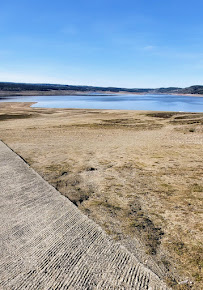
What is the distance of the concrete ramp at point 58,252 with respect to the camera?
348cm

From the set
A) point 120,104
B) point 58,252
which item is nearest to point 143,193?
point 58,252

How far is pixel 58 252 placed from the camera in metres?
4.10

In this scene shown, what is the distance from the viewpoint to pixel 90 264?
12.5ft

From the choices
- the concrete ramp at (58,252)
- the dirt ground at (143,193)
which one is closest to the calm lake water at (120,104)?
the dirt ground at (143,193)

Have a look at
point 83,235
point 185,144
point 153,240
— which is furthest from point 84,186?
point 185,144

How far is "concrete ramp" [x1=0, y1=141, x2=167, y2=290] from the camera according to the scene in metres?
3.48

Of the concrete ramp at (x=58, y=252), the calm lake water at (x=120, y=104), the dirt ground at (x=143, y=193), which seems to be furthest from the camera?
the calm lake water at (x=120, y=104)

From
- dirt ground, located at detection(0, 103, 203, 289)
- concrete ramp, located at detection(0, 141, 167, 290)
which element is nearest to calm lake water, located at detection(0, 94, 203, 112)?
dirt ground, located at detection(0, 103, 203, 289)

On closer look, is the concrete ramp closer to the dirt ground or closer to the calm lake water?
the dirt ground

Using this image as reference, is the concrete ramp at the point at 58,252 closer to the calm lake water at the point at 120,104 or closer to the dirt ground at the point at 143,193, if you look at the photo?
the dirt ground at the point at 143,193

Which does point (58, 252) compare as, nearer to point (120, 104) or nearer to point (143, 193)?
point (143, 193)

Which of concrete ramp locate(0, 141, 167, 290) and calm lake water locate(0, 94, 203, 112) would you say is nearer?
concrete ramp locate(0, 141, 167, 290)

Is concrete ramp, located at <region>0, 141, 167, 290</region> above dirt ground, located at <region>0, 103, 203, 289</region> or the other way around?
above

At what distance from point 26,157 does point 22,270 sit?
7.46 metres
